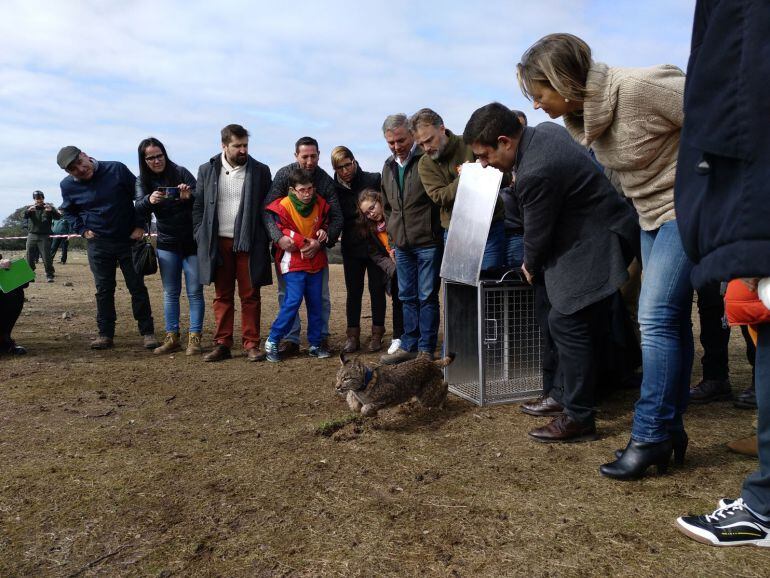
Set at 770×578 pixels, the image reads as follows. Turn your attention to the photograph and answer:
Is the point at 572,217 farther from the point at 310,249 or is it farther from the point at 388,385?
the point at 310,249

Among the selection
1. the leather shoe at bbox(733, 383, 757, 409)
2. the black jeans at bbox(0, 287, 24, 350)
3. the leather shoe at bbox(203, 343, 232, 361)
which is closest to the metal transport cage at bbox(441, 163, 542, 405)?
the leather shoe at bbox(733, 383, 757, 409)

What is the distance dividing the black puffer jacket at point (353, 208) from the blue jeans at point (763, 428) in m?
4.33

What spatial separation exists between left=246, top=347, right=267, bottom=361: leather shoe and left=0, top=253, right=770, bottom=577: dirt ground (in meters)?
0.97

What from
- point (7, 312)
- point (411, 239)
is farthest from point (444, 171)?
point (7, 312)

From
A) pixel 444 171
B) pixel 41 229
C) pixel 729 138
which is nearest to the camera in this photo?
pixel 729 138

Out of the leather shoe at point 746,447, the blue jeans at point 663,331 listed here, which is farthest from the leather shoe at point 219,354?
the leather shoe at point 746,447

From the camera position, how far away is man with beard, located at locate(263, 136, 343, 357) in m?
5.64

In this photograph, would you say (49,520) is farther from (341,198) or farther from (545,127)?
(341,198)

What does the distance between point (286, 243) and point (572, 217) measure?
9.72 feet

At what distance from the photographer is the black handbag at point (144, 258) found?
6258mm

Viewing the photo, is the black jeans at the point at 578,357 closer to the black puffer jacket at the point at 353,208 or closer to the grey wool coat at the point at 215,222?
the black puffer jacket at the point at 353,208

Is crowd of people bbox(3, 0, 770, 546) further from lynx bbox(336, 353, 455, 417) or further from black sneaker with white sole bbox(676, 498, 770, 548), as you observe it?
lynx bbox(336, 353, 455, 417)

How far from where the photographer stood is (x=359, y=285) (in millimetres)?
6309

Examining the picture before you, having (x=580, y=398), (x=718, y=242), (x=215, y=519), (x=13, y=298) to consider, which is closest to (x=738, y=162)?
(x=718, y=242)
